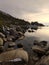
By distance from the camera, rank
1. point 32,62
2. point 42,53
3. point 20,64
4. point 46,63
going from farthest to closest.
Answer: point 42,53 → point 32,62 → point 20,64 → point 46,63

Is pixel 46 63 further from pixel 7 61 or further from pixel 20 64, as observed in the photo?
pixel 7 61

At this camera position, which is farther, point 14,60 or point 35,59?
point 35,59

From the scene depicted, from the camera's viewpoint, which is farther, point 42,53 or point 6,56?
point 42,53

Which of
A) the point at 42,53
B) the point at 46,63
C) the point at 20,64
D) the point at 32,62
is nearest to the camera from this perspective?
the point at 46,63

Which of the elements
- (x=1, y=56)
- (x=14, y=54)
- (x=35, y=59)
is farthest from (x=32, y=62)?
(x=1, y=56)

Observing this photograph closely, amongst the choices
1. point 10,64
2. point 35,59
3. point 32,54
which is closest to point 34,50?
point 32,54

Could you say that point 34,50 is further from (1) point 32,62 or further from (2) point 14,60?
(2) point 14,60

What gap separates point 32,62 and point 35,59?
3.78 feet

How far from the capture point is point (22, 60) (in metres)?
17.3

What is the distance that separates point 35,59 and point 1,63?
4.92 metres

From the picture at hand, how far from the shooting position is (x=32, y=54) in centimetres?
2145

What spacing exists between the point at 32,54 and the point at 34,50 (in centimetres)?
100

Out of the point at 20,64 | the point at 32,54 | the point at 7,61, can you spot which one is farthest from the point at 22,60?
the point at 32,54

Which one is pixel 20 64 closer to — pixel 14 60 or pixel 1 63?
pixel 14 60
